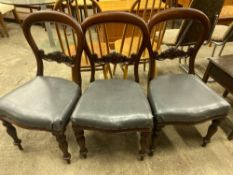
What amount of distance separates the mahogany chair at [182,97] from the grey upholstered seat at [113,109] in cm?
9

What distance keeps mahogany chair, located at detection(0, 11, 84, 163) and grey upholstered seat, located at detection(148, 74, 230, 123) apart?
21.6 inches

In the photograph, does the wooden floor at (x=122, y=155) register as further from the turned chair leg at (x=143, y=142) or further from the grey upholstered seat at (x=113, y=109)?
the grey upholstered seat at (x=113, y=109)

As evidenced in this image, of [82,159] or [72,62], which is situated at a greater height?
[72,62]

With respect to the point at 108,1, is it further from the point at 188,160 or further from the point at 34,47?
the point at 188,160

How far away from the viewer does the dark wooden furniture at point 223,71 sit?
1.51 metres

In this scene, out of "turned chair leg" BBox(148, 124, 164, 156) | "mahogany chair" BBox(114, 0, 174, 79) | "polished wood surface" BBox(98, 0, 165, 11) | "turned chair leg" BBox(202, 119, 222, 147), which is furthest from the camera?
"polished wood surface" BBox(98, 0, 165, 11)

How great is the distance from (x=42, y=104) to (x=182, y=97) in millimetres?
887

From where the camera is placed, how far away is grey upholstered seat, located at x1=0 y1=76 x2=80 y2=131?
121cm

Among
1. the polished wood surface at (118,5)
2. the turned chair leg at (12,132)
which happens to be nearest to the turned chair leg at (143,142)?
the turned chair leg at (12,132)

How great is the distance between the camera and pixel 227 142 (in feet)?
5.24

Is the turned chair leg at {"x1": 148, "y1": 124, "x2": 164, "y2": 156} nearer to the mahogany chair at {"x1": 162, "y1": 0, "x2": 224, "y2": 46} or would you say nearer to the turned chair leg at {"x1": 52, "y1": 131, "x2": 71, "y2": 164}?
the turned chair leg at {"x1": 52, "y1": 131, "x2": 71, "y2": 164}

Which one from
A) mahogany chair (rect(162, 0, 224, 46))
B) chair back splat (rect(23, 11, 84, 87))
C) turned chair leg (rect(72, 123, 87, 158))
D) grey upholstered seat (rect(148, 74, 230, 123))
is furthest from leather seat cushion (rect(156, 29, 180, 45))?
turned chair leg (rect(72, 123, 87, 158))

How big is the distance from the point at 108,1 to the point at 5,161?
2140 millimetres

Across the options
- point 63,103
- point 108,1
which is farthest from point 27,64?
point 63,103
